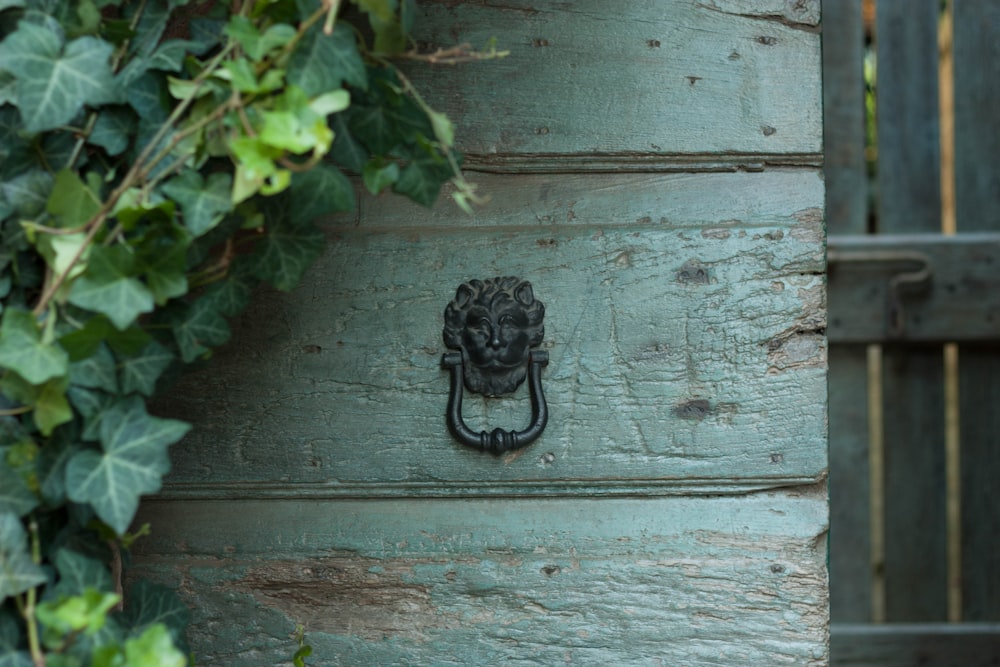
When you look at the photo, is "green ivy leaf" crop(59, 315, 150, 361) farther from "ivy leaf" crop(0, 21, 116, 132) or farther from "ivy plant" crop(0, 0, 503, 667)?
"ivy leaf" crop(0, 21, 116, 132)

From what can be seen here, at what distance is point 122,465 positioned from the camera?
632mm

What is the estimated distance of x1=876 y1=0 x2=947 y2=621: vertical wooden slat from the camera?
232 centimetres

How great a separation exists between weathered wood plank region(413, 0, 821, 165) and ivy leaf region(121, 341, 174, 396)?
0.38 m

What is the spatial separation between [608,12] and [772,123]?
0.61ft

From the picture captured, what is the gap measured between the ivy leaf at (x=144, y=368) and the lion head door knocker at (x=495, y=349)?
31cm

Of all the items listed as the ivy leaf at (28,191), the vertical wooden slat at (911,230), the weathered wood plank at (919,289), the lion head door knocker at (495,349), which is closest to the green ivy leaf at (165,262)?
the ivy leaf at (28,191)

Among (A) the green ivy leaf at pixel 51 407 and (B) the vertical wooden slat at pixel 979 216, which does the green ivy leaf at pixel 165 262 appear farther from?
(B) the vertical wooden slat at pixel 979 216

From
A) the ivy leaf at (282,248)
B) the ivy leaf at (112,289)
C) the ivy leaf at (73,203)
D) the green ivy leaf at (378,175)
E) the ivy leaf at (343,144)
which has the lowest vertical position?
the ivy leaf at (112,289)

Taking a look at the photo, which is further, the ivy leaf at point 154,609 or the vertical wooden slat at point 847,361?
the vertical wooden slat at point 847,361

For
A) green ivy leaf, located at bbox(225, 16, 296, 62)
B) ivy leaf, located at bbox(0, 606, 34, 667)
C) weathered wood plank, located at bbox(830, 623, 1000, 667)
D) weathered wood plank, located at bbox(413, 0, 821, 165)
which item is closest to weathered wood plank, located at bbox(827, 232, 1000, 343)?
weathered wood plank, located at bbox(830, 623, 1000, 667)

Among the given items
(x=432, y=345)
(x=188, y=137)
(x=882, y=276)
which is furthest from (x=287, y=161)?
(x=882, y=276)

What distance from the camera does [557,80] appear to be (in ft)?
3.09

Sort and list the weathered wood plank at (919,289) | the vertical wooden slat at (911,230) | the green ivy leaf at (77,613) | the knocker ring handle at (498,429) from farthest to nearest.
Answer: the vertical wooden slat at (911,230) < the weathered wood plank at (919,289) < the knocker ring handle at (498,429) < the green ivy leaf at (77,613)

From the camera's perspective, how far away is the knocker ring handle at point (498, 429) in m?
0.91
